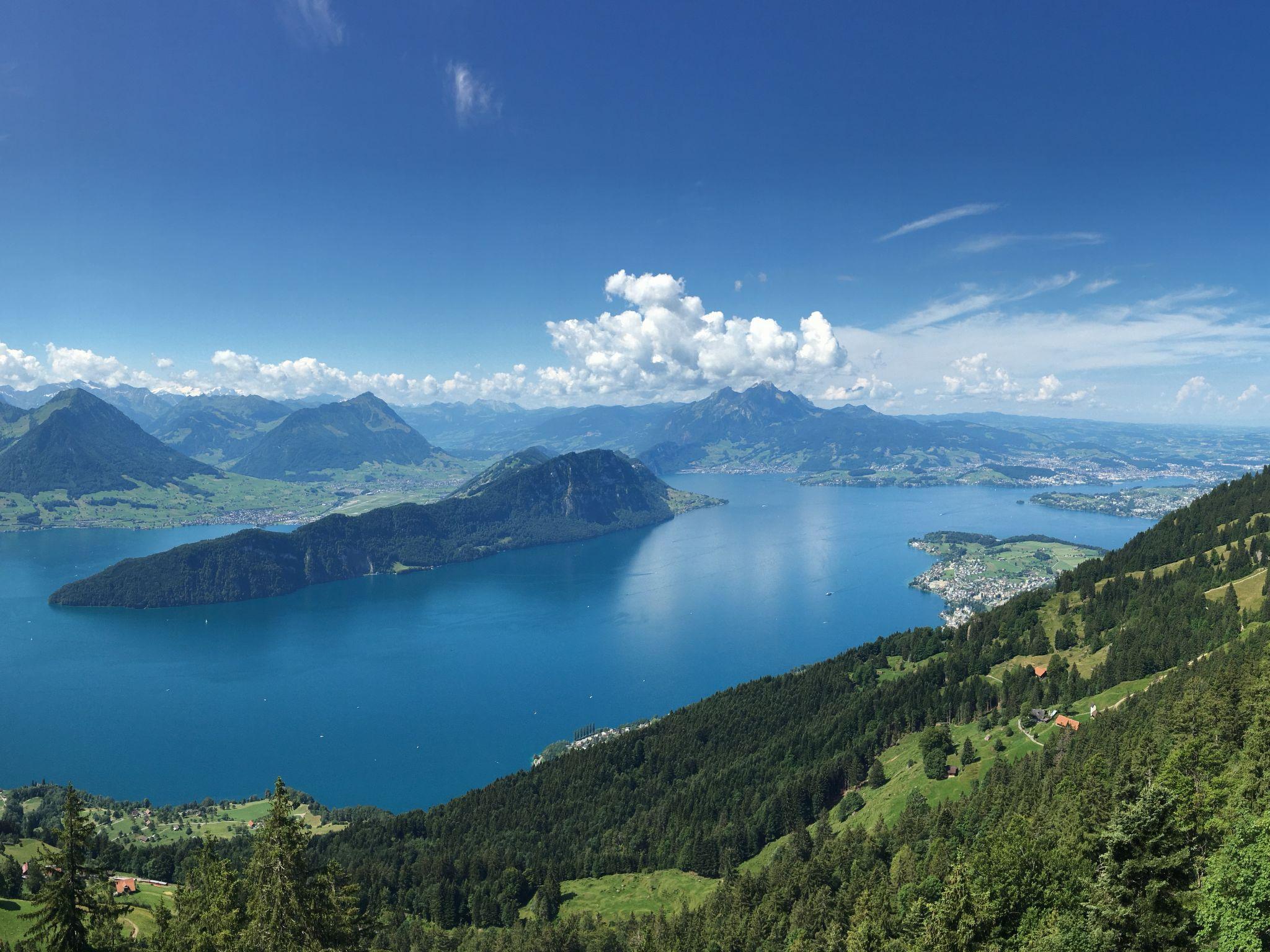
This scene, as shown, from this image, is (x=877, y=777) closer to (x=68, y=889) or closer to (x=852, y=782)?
(x=852, y=782)

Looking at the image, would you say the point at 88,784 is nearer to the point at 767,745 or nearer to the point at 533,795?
the point at 533,795

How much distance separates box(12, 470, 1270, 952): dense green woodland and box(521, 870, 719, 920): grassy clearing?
1.90 meters

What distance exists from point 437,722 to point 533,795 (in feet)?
181

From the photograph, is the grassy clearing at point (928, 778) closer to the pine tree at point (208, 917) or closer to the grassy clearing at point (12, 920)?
the pine tree at point (208, 917)

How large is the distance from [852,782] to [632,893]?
3120cm

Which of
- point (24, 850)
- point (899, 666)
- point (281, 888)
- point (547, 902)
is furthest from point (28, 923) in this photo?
point (899, 666)

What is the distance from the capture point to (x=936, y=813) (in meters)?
58.3

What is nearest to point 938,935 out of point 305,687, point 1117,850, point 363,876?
point 1117,850

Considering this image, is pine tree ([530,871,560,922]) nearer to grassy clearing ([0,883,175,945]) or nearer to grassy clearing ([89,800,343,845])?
grassy clearing ([0,883,175,945])

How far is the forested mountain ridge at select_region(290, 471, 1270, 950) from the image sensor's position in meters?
39.8

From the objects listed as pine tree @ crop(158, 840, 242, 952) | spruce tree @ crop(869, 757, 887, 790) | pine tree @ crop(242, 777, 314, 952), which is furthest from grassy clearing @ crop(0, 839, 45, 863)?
spruce tree @ crop(869, 757, 887, 790)

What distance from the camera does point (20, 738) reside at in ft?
471

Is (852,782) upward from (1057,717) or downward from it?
downward

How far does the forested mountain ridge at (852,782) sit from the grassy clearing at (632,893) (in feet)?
6.91
